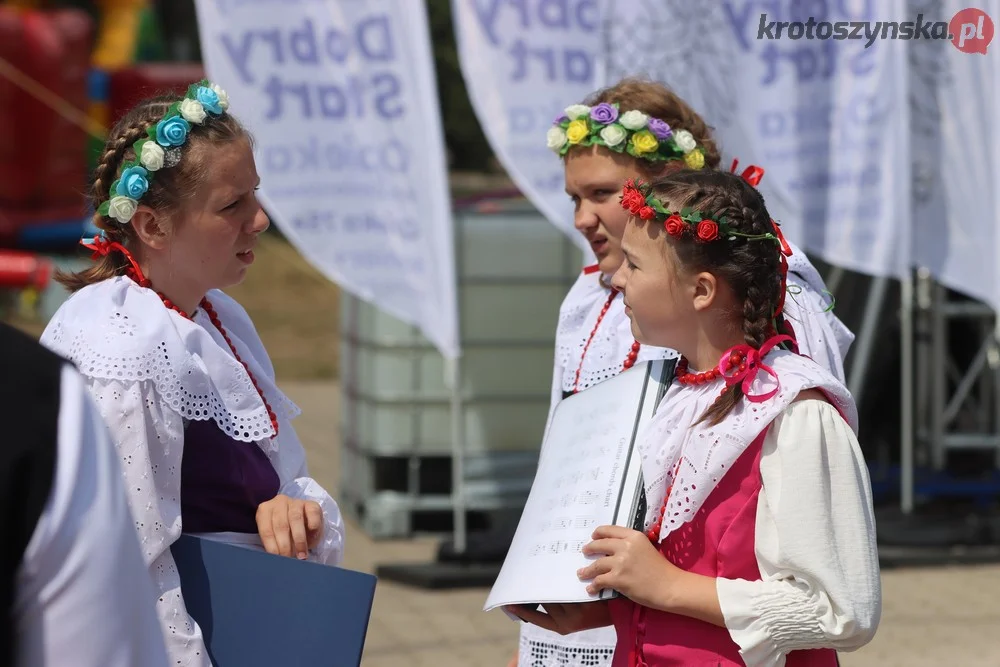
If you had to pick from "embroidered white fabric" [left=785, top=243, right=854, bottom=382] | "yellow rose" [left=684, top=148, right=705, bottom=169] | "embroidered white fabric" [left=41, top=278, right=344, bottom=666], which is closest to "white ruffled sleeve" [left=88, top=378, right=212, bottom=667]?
"embroidered white fabric" [left=41, top=278, right=344, bottom=666]

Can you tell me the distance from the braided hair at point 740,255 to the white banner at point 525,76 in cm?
322

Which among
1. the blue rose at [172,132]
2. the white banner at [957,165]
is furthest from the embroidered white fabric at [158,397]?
the white banner at [957,165]

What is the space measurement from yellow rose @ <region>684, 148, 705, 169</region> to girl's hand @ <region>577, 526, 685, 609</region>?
3.12 feet

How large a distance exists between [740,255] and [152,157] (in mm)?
932

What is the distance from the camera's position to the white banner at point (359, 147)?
529cm

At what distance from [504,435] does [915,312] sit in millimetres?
2124

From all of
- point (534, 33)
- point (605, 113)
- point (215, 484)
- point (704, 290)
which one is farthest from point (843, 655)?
point (215, 484)

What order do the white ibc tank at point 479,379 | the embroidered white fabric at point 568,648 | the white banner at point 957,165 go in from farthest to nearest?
the white ibc tank at point 479,379
the white banner at point 957,165
the embroidered white fabric at point 568,648

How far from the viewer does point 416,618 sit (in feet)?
17.8

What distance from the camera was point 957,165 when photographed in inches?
229

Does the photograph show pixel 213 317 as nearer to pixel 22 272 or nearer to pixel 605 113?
pixel 605 113

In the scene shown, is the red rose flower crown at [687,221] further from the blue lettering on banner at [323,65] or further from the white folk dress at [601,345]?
the blue lettering on banner at [323,65]

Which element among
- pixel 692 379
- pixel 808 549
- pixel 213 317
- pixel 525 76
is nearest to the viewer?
pixel 808 549

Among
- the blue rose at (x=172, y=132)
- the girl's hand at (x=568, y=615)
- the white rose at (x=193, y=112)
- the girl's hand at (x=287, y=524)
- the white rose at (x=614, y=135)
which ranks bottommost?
the girl's hand at (x=568, y=615)
